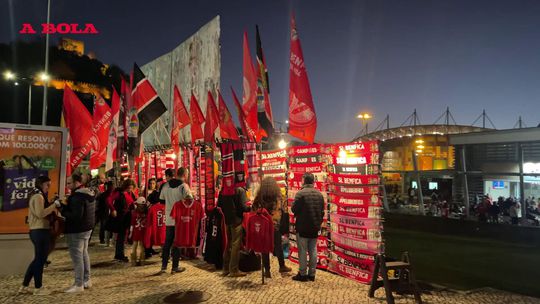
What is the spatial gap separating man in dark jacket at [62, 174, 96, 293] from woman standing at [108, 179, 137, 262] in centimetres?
252

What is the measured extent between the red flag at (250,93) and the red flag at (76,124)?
5.63 m

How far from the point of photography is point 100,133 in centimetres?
1377

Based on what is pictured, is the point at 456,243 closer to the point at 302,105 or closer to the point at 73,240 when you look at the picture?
the point at 302,105

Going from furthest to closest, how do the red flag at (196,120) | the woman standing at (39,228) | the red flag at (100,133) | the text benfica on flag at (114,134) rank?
the red flag at (100,133) → the text benfica on flag at (114,134) → the red flag at (196,120) → the woman standing at (39,228)

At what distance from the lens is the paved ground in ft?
20.3

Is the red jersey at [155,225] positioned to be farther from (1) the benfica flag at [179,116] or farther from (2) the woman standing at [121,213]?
(1) the benfica flag at [179,116]

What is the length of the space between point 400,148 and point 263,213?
16.3m

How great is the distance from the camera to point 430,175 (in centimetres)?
2036

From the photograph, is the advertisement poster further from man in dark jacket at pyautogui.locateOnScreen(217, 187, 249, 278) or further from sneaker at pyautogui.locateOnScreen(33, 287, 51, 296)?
man in dark jacket at pyautogui.locateOnScreen(217, 187, 249, 278)

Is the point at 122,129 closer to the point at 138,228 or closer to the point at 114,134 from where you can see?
the point at 114,134

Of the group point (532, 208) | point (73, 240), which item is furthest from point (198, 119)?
point (532, 208)

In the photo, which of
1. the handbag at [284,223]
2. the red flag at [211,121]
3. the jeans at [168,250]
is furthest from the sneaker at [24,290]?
the red flag at [211,121]

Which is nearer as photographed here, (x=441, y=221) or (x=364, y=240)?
(x=364, y=240)

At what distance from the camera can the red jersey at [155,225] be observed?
8586mm
